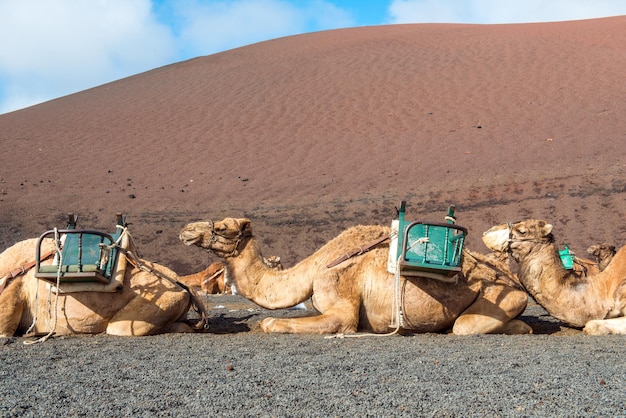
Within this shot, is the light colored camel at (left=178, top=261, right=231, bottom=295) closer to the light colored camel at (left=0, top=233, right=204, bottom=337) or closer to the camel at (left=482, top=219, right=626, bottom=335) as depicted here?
the light colored camel at (left=0, top=233, right=204, bottom=337)

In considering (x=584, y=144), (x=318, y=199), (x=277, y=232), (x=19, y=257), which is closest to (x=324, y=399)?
(x=19, y=257)

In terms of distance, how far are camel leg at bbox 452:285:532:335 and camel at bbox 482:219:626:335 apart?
229 millimetres

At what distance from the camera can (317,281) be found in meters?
7.20

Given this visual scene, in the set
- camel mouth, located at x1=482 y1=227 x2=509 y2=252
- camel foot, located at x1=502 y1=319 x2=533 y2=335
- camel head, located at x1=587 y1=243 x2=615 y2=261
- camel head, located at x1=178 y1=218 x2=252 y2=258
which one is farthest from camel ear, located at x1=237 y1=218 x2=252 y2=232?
camel head, located at x1=587 y1=243 x2=615 y2=261

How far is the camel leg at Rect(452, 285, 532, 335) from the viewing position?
699 cm

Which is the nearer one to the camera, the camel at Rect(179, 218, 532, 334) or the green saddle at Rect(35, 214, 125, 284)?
the green saddle at Rect(35, 214, 125, 284)

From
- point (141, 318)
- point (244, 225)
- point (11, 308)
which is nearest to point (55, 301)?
point (11, 308)

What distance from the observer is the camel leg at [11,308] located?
7.01m

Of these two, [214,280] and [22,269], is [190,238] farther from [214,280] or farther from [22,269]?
[214,280]

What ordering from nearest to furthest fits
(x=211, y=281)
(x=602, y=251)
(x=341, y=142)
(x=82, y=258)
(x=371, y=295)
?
(x=82, y=258) → (x=371, y=295) → (x=602, y=251) → (x=211, y=281) → (x=341, y=142)

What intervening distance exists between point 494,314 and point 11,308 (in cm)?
435

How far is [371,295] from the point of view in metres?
7.16

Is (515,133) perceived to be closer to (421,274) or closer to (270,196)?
(270,196)

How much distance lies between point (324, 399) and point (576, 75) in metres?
34.9
